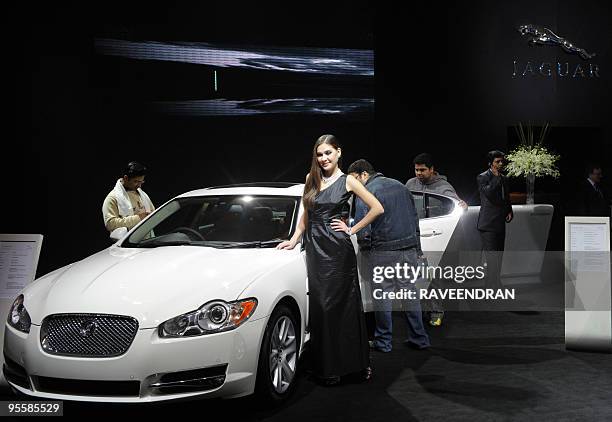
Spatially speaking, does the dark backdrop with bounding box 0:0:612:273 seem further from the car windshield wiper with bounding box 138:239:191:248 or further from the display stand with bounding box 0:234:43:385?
the car windshield wiper with bounding box 138:239:191:248

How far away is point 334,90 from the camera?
8.18 meters

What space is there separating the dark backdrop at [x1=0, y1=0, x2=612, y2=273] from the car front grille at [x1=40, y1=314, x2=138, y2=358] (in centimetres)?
449

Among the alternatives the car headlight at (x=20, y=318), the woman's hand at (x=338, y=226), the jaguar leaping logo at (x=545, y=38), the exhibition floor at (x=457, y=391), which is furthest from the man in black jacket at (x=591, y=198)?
the car headlight at (x=20, y=318)

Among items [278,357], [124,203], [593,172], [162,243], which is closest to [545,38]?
[593,172]

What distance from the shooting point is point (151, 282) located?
337cm

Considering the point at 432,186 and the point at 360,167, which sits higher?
the point at 360,167

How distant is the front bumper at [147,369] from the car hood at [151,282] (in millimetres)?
135

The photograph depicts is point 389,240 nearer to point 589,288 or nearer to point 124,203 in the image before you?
point 589,288

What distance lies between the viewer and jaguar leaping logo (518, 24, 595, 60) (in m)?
9.53

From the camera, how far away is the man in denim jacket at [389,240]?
4.68 metres

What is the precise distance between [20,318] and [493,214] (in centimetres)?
481

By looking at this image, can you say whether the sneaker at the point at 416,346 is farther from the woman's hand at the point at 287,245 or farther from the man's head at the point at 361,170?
the woman's hand at the point at 287,245

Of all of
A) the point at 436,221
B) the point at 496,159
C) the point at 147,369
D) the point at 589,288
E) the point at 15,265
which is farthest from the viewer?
the point at 496,159

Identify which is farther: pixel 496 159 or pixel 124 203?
pixel 496 159
